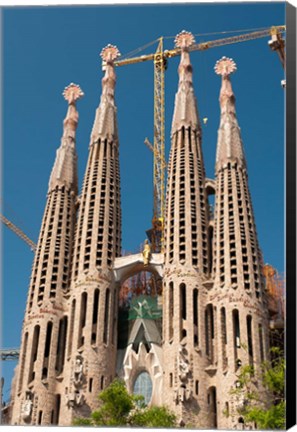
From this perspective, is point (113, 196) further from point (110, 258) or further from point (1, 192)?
point (1, 192)

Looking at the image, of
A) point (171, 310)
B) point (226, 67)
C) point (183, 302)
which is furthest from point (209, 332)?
point (226, 67)

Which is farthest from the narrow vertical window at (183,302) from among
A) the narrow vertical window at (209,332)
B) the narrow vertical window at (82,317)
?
the narrow vertical window at (82,317)

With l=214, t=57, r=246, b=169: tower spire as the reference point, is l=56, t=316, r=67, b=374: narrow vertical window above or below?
below

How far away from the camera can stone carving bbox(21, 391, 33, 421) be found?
3462 cm

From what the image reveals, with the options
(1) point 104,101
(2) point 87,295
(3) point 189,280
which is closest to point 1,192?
(2) point 87,295

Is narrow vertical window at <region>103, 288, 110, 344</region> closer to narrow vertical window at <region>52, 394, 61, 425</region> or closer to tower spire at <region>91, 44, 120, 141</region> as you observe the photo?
narrow vertical window at <region>52, 394, 61, 425</region>

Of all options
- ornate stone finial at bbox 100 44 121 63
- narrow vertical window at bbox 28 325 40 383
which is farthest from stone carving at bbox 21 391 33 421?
ornate stone finial at bbox 100 44 121 63

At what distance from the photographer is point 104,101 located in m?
Result: 45.3

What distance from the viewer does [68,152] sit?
1747 inches

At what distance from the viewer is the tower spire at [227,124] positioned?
40.4 m

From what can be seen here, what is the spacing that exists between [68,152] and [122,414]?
19.5 m

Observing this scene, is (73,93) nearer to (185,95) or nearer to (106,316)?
(185,95)

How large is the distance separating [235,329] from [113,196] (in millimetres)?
11514

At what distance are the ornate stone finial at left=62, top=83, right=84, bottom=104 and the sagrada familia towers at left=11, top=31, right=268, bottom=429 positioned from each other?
3473 millimetres
